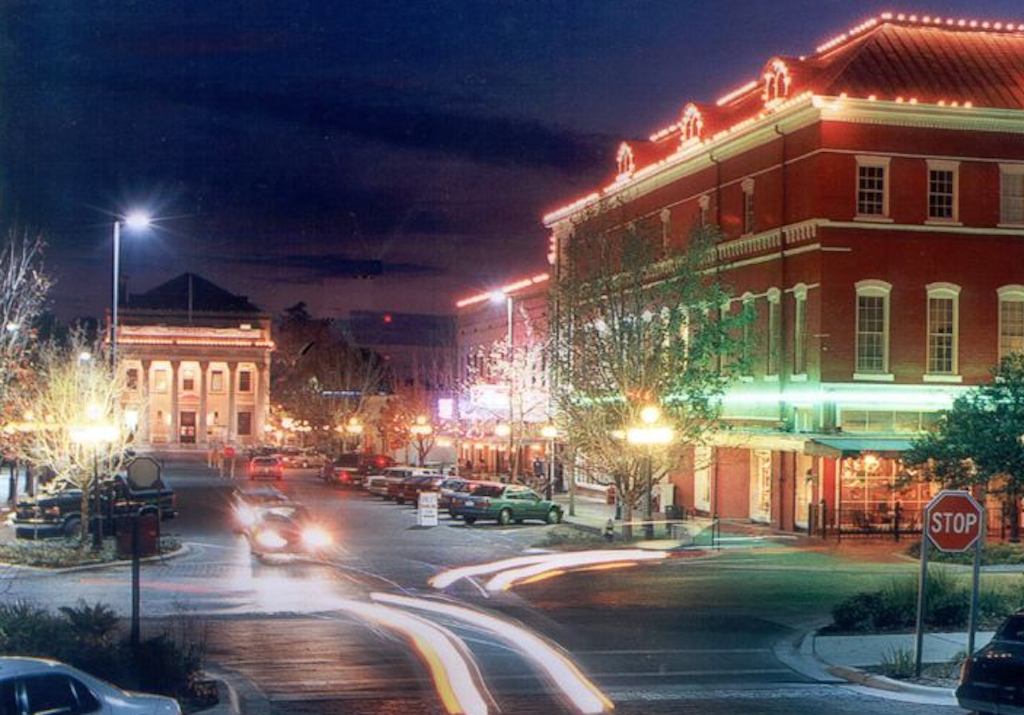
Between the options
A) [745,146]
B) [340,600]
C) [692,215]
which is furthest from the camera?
[692,215]

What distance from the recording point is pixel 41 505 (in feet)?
127

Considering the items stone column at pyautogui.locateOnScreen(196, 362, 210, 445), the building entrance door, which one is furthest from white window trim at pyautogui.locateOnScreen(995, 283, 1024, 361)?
stone column at pyautogui.locateOnScreen(196, 362, 210, 445)

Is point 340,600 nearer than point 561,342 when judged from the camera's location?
Yes

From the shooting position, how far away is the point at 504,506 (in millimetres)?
46625

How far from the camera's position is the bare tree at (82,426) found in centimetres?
3531

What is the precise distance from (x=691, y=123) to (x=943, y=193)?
1117 centimetres

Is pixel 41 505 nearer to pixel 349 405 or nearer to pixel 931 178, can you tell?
pixel 931 178

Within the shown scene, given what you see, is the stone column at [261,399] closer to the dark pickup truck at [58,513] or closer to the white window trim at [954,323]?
the dark pickup truck at [58,513]

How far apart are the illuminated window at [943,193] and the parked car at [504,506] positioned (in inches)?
625

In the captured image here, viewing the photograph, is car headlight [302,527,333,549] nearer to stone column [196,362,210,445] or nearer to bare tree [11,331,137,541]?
bare tree [11,331,137,541]

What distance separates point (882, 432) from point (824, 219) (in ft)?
22.2

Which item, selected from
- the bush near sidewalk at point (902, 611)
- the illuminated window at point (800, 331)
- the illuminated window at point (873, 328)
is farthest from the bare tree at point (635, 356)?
the bush near sidewalk at point (902, 611)

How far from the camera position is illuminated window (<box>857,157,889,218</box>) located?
42688 millimetres

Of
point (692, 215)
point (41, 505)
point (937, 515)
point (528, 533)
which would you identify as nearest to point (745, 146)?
point (692, 215)
